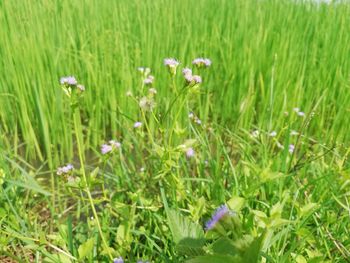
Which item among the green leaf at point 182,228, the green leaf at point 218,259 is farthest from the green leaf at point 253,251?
the green leaf at point 182,228

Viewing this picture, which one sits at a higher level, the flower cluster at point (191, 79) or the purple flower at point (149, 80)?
the flower cluster at point (191, 79)

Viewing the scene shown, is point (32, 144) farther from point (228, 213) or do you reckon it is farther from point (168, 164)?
point (228, 213)

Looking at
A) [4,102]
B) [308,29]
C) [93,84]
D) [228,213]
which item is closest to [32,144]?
[4,102]

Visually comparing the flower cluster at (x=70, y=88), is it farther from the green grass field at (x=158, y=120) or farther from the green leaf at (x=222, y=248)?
the green leaf at (x=222, y=248)

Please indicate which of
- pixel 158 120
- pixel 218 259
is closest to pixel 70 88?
pixel 158 120

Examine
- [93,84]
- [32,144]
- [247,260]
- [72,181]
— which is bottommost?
[32,144]

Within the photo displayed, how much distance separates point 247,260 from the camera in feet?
1.72

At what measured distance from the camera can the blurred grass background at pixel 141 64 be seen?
1730mm

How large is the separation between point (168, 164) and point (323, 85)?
4.34 feet

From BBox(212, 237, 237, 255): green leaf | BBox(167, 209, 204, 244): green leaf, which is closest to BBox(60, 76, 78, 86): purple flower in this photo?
BBox(167, 209, 204, 244): green leaf

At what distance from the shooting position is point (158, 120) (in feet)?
3.38

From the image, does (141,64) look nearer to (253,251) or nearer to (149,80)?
(149,80)

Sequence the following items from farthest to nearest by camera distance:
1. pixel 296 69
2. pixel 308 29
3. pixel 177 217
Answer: pixel 308 29
pixel 296 69
pixel 177 217

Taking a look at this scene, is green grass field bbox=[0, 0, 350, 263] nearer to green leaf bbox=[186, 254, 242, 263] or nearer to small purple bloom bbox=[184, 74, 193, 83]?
small purple bloom bbox=[184, 74, 193, 83]
